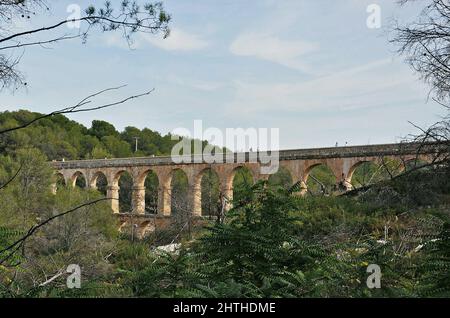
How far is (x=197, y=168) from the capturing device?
2991 cm

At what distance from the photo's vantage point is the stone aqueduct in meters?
22.0

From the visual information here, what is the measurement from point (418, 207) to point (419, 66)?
1763mm

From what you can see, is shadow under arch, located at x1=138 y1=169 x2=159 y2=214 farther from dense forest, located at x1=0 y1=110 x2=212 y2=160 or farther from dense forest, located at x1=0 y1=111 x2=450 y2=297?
dense forest, located at x1=0 y1=111 x2=450 y2=297

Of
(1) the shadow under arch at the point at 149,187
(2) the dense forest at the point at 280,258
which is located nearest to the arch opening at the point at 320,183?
(2) the dense forest at the point at 280,258

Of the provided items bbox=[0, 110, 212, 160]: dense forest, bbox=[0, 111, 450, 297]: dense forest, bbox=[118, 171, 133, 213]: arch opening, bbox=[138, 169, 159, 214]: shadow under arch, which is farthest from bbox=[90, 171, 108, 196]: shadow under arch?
bbox=[0, 111, 450, 297]: dense forest

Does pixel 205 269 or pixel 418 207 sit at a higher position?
pixel 418 207

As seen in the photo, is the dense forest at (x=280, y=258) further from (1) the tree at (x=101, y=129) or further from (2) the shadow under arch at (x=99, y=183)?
(1) the tree at (x=101, y=129)

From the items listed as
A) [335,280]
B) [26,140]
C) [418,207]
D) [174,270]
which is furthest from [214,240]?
[26,140]

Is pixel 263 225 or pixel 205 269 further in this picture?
pixel 263 225

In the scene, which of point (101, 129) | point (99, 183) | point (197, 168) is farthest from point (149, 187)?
point (101, 129)

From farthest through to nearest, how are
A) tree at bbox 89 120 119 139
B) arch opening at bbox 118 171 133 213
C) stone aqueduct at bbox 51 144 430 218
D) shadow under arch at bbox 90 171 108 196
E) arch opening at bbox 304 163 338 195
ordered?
tree at bbox 89 120 119 139
arch opening at bbox 118 171 133 213
shadow under arch at bbox 90 171 108 196
stone aqueduct at bbox 51 144 430 218
arch opening at bbox 304 163 338 195

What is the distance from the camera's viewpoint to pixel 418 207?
537 cm

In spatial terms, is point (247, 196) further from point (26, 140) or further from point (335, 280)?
point (26, 140)

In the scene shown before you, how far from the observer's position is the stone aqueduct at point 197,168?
72.1 feet
